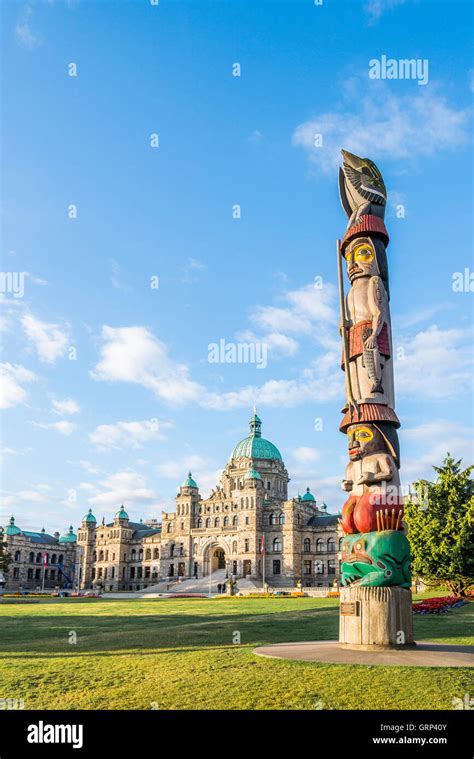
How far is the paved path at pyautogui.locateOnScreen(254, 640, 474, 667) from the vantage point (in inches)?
572

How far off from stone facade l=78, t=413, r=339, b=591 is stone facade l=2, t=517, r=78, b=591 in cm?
1034

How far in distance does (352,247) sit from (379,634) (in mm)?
12076

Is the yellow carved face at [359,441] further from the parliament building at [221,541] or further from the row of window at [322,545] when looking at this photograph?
the row of window at [322,545]

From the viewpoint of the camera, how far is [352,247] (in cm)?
2103

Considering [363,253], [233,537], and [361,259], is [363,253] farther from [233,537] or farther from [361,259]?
[233,537]

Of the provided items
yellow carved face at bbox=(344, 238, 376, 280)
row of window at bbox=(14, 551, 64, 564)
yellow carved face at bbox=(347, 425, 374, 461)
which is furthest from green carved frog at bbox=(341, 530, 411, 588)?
row of window at bbox=(14, 551, 64, 564)

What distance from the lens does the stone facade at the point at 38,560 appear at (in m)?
115

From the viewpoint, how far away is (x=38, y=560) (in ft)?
394

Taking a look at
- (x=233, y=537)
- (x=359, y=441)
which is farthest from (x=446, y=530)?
(x=233, y=537)

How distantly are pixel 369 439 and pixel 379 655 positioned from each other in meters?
5.95
